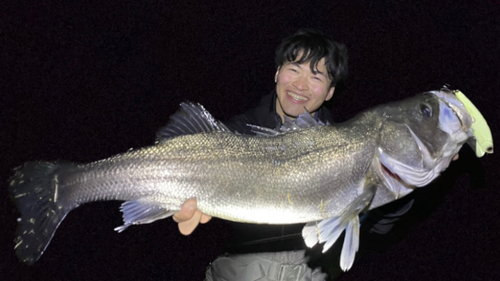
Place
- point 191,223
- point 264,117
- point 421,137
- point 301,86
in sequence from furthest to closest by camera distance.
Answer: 1. point 264,117
2. point 301,86
3. point 191,223
4. point 421,137

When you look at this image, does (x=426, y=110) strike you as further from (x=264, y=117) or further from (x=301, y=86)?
(x=264, y=117)

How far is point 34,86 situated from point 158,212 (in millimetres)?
1347

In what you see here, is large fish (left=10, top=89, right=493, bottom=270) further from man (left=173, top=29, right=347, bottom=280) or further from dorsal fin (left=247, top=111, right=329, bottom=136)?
man (left=173, top=29, right=347, bottom=280)

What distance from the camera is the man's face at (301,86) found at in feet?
5.69

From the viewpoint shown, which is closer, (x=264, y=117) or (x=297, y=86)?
(x=297, y=86)

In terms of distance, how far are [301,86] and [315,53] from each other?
140 mm

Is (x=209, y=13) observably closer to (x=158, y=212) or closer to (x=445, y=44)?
(x=445, y=44)

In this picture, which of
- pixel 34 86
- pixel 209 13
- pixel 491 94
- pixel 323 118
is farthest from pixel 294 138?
pixel 34 86

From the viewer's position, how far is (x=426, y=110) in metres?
1.24

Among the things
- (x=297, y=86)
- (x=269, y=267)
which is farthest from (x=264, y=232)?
(x=297, y=86)

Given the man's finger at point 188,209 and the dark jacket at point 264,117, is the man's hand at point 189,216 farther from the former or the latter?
the dark jacket at point 264,117

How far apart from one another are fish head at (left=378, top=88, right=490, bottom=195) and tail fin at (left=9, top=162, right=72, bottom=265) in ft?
2.85

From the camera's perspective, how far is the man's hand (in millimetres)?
1245

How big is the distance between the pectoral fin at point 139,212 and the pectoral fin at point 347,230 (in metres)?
0.40
